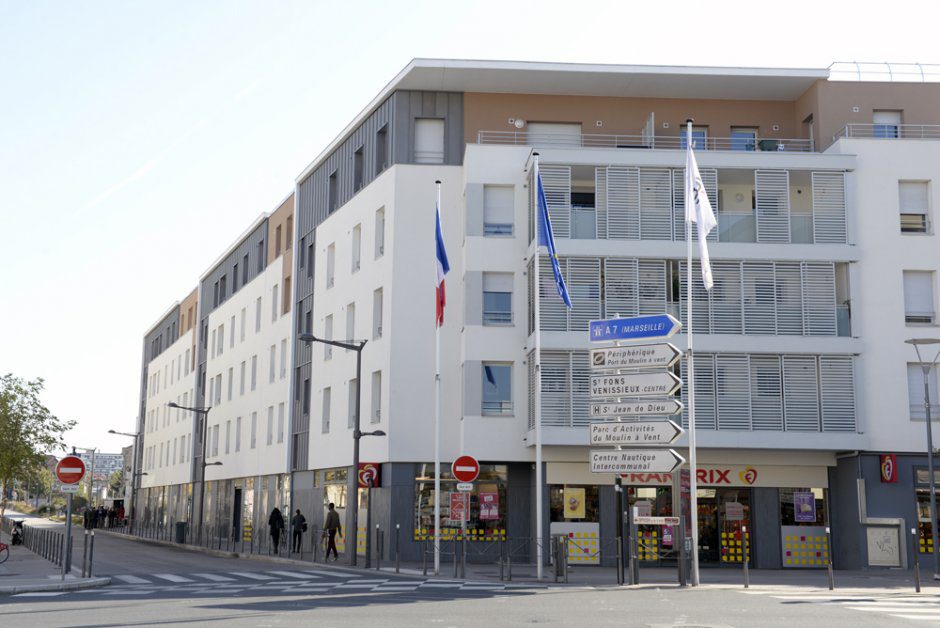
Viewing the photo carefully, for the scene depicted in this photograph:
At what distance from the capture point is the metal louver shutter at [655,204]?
30.0 m

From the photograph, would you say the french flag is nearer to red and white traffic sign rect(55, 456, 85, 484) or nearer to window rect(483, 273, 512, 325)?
window rect(483, 273, 512, 325)

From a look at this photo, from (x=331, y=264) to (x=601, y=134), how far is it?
39.5 feet

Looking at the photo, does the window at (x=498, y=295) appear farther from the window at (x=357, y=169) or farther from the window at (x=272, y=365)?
the window at (x=272, y=365)

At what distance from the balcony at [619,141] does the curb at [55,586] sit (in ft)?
56.7

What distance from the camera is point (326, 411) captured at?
129 ft

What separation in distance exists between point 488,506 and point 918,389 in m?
12.4

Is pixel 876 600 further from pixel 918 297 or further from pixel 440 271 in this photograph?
pixel 918 297

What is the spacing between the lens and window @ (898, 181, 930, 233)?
100 feet

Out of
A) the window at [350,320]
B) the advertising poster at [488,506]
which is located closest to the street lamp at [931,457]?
the advertising poster at [488,506]

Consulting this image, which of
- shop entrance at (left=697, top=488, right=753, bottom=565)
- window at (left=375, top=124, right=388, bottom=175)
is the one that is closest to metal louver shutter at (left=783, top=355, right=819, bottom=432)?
shop entrance at (left=697, top=488, right=753, bottom=565)

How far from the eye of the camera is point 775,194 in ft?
99.2

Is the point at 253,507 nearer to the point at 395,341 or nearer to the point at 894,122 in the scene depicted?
the point at 395,341

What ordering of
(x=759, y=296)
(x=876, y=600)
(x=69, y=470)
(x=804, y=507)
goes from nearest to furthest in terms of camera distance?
(x=876, y=600)
(x=69, y=470)
(x=759, y=296)
(x=804, y=507)

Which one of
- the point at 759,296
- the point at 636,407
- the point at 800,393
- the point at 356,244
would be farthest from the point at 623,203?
the point at 356,244
